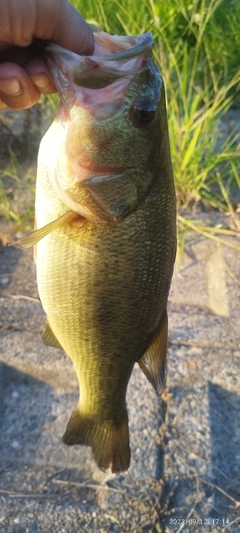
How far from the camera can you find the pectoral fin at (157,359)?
1.35 meters

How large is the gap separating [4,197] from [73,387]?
4.87 ft

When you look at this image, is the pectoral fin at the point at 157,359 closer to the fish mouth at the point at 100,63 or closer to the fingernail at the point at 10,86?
the fish mouth at the point at 100,63

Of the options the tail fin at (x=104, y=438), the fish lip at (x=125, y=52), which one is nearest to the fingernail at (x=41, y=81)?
the fish lip at (x=125, y=52)

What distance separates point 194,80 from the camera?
3.86 metres

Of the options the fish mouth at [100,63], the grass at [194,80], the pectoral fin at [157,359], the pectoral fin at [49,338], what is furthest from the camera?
the grass at [194,80]

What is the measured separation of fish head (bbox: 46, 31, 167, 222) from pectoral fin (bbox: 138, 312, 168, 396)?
373mm

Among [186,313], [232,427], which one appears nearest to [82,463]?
[232,427]

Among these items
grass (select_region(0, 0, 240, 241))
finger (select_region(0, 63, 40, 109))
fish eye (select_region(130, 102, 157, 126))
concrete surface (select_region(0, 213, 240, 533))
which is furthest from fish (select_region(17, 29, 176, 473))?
grass (select_region(0, 0, 240, 241))

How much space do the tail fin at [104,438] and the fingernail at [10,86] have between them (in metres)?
1.01

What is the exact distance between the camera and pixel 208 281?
2.81 metres

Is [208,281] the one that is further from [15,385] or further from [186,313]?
[15,385]

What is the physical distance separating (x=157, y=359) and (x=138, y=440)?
2.36 feet
